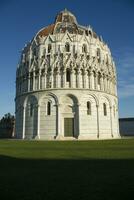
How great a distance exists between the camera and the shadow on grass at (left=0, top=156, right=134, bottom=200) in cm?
729

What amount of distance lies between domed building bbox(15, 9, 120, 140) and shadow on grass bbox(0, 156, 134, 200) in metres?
33.9

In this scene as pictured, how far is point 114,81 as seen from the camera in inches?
2175

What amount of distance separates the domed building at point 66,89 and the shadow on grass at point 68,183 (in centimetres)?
3390

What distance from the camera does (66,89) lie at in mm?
46156

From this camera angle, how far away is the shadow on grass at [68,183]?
729 centimetres

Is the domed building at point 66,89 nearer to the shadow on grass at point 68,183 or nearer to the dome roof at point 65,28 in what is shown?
the dome roof at point 65,28

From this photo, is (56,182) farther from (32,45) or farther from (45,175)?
(32,45)

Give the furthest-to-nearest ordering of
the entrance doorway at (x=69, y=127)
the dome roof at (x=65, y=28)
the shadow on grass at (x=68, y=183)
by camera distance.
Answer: the dome roof at (x=65, y=28), the entrance doorway at (x=69, y=127), the shadow on grass at (x=68, y=183)

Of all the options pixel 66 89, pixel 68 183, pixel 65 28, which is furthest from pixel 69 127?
pixel 68 183

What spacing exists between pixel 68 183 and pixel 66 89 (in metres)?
37.8

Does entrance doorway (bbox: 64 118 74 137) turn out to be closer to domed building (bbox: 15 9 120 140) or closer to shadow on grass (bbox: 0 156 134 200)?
domed building (bbox: 15 9 120 140)

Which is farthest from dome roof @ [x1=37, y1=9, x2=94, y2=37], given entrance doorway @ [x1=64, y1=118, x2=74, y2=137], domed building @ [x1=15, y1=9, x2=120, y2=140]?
entrance doorway @ [x1=64, y1=118, x2=74, y2=137]

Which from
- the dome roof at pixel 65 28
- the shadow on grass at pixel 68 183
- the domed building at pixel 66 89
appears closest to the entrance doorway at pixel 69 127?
the domed building at pixel 66 89

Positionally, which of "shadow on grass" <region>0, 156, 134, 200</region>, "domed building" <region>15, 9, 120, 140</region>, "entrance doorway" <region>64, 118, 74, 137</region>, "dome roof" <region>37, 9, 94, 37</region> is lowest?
"shadow on grass" <region>0, 156, 134, 200</region>
